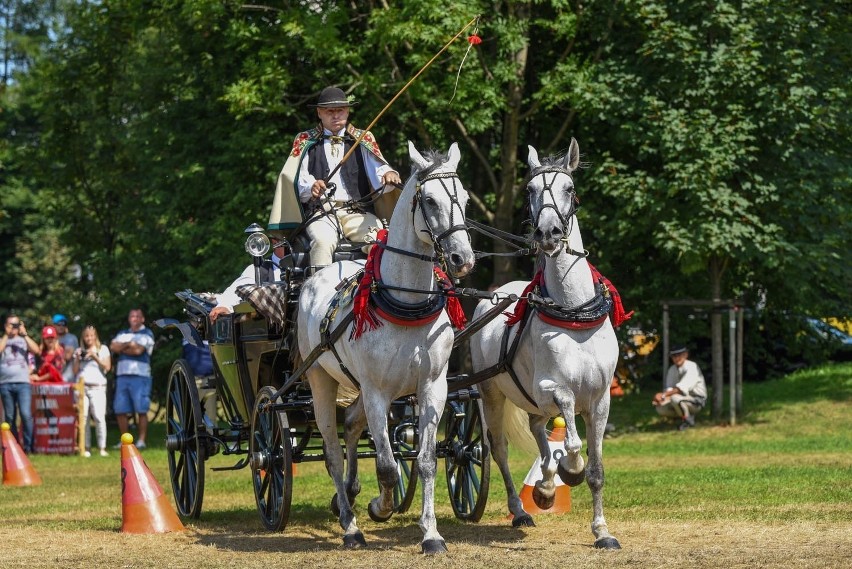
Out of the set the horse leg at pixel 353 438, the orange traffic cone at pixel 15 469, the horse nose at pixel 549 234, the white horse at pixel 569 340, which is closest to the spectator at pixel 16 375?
the orange traffic cone at pixel 15 469

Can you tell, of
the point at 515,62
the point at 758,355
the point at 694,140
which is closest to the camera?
the point at 694,140

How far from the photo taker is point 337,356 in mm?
9281

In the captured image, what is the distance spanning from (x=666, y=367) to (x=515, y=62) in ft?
17.0

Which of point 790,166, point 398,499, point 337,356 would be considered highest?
point 790,166

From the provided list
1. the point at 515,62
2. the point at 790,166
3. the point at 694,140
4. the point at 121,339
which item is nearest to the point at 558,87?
the point at 515,62

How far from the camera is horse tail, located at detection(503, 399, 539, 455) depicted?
10.4 metres

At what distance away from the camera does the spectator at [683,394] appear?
20.6 m

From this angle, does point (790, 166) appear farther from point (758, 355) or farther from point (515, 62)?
point (758, 355)

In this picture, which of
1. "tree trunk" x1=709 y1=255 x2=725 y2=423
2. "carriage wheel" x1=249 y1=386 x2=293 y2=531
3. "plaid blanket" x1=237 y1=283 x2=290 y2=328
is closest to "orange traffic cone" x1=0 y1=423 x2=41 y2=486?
"carriage wheel" x1=249 y1=386 x2=293 y2=531

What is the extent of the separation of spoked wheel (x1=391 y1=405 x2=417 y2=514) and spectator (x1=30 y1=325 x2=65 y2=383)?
10352mm

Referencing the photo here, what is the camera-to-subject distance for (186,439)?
11492 millimetres

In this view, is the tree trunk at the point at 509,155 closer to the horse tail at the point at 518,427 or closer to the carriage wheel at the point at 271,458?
the horse tail at the point at 518,427

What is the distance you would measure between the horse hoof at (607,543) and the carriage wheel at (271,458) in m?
2.26

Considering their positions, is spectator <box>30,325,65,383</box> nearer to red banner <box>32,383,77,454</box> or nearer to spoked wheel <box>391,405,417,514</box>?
red banner <box>32,383,77,454</box>
